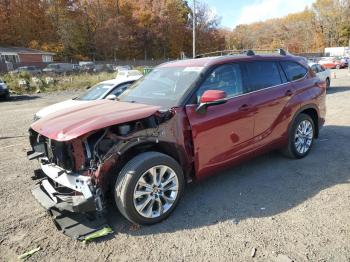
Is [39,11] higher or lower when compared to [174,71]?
higher

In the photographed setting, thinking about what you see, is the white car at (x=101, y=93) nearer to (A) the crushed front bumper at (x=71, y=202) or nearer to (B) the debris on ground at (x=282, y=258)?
(A) the crushed front bumper at (x=71, y=202)

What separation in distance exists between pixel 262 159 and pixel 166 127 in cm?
252

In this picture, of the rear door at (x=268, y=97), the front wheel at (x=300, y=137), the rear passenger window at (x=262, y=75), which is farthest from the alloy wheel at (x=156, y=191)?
the front wheel at (x=300, y=137)

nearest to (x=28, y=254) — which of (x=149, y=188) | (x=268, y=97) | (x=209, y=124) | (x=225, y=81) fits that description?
(x=149, y=188)

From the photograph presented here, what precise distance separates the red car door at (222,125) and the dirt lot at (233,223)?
1.75 ft

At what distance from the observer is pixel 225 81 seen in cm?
437

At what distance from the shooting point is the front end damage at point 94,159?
3334 millimetres

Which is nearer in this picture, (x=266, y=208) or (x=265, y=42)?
(x=266, y=208)

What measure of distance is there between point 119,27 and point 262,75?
62611 millimetres

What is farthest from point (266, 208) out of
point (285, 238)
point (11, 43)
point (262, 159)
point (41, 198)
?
point (11, 43)

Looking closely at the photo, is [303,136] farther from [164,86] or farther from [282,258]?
[282,258]

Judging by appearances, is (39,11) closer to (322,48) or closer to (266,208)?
(322,48)

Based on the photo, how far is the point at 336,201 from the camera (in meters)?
4.00

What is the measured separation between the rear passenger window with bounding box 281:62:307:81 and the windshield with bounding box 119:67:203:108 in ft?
5.98
